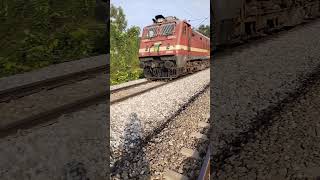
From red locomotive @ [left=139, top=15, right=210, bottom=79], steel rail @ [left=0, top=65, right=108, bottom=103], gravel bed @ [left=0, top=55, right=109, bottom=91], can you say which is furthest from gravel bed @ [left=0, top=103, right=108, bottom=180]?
red locomotive @ [left=139, top=15, right=210, bottom=79]

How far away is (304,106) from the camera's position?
18.9 ft

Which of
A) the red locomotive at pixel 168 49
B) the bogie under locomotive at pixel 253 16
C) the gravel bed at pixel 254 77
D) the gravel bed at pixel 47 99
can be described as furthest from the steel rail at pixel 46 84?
the bogie under locomotive at pixel 253 16

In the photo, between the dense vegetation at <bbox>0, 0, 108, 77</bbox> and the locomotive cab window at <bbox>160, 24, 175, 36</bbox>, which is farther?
the locomotive cab window at <bbox>160, 24, 175, 36</bbox>

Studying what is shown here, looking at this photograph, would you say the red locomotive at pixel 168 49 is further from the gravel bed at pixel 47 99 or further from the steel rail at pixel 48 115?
the steel rail at pixel 48 115

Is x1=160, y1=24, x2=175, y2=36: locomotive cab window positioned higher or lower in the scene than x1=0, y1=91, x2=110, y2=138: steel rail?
higher

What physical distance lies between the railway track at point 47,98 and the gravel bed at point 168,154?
2077 millimetres

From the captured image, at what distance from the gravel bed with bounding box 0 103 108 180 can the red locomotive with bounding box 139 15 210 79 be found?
21.1 ft

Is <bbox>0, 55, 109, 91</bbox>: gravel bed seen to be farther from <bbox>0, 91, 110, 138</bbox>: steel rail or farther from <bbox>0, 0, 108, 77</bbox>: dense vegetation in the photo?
<bbox>0, 91, 110, 138</bbox>: steel rail

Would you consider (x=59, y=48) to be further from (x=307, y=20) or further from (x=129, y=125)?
(x=307, y=20)

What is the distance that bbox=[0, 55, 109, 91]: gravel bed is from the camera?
8.40 m

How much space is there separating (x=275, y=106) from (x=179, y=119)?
6.28ft

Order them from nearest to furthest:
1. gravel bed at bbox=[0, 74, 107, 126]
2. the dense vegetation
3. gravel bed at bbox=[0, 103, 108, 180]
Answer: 1. gravel bed at bbox=[0, 103, 108, 180]
2. gravel bed at bbox=[0, 74, 107, 126]
3. the dense vegetation

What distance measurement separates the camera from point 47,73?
929 cm

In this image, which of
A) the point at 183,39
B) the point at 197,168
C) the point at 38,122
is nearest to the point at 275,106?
the point at 197,168
